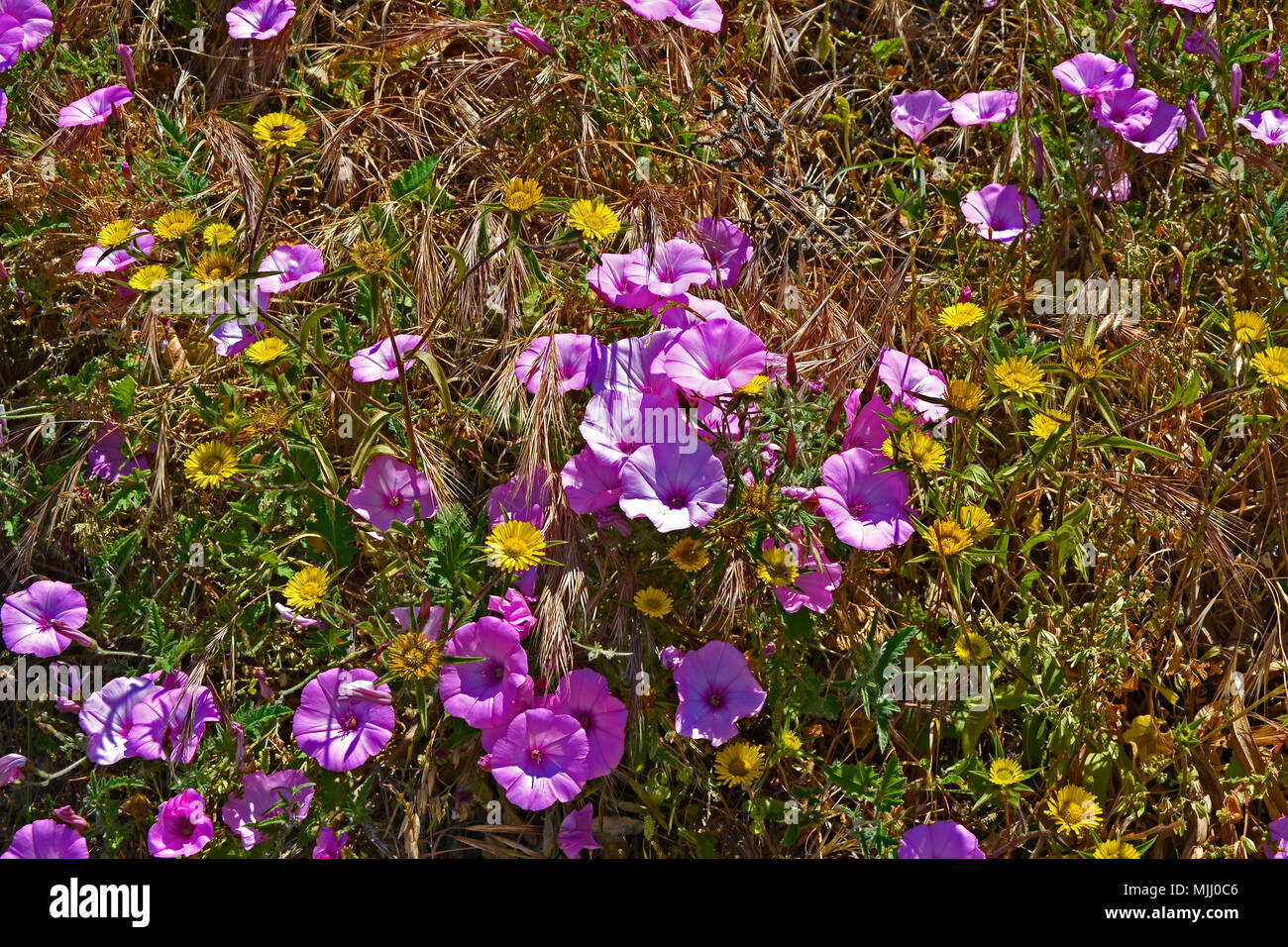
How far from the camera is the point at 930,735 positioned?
189 cm

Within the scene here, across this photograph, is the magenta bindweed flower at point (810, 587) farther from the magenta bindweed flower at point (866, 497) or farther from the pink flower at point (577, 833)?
the pink flower at point (577, 833)

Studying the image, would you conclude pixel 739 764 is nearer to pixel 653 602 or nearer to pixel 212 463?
pixel 653 602

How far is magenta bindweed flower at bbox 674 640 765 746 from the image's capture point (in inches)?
68.9

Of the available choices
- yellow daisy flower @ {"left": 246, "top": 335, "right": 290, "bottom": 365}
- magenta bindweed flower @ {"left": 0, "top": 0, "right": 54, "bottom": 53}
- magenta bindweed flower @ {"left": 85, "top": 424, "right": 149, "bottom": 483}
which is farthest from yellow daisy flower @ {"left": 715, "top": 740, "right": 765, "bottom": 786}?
magenta bindweed flower @ {"left": 0, "top": 0, "right": 54, "bottom": 53}

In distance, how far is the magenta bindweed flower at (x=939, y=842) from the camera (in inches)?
68.2

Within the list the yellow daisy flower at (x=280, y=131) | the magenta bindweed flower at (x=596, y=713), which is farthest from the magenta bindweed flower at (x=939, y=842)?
the yellow daisy flower at (x=280, y=131)

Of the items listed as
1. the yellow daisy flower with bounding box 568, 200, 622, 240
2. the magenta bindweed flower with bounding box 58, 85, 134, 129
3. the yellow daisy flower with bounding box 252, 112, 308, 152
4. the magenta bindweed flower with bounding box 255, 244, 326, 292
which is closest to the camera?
the yellow daisy flower with bounding box 568, 200, 622, 240

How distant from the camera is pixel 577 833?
72.6 inches

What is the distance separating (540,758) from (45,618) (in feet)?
3.20

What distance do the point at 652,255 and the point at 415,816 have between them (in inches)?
42.1

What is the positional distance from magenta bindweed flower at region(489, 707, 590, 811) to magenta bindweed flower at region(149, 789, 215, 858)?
0.52m

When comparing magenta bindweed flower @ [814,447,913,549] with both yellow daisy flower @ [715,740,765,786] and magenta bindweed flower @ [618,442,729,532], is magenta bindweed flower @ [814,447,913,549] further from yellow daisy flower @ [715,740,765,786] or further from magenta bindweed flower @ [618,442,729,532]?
yellow daisy flower @ [715,740,765,786]

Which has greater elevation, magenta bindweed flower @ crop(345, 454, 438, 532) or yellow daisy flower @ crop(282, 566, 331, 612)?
magenta bindweed flower @ crop(345, 454, 438, 532)
